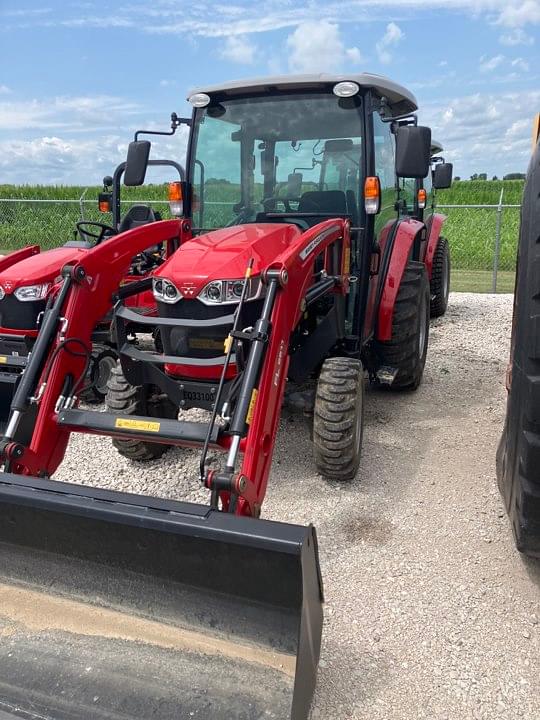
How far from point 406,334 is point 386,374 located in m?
0.38

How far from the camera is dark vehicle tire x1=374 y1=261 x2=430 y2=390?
524cm

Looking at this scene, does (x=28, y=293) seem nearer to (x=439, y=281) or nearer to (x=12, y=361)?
(x=12, y=361)

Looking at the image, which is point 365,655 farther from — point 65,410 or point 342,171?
point 342,171

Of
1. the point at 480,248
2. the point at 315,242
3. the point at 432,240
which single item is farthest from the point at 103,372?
the point at 480,248

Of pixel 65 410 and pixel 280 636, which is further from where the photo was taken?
pixel 65 410

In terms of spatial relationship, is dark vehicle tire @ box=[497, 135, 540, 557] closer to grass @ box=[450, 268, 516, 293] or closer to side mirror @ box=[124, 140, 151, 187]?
side mirror @ box=[124, 140, 151, 187]

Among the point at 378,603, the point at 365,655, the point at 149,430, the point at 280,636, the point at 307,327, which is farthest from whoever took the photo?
the point at 307,327

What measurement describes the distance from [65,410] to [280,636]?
1.71 meters

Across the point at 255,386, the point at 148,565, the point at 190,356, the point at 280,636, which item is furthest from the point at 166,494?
the point at 280,636

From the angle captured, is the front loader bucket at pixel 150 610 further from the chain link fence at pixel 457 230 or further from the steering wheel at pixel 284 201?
the chain link fence at pixel 457 230

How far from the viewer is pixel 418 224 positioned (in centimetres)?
604

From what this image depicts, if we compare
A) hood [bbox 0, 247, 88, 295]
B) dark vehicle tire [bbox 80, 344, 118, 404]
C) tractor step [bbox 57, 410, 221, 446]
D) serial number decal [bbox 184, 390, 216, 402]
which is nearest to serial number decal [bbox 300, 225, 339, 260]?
serial number decal [bbox 184, 390, 216, 402]

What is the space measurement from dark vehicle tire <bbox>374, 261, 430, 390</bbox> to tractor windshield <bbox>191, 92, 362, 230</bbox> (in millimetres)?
991

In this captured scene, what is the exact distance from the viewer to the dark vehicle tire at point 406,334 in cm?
524
